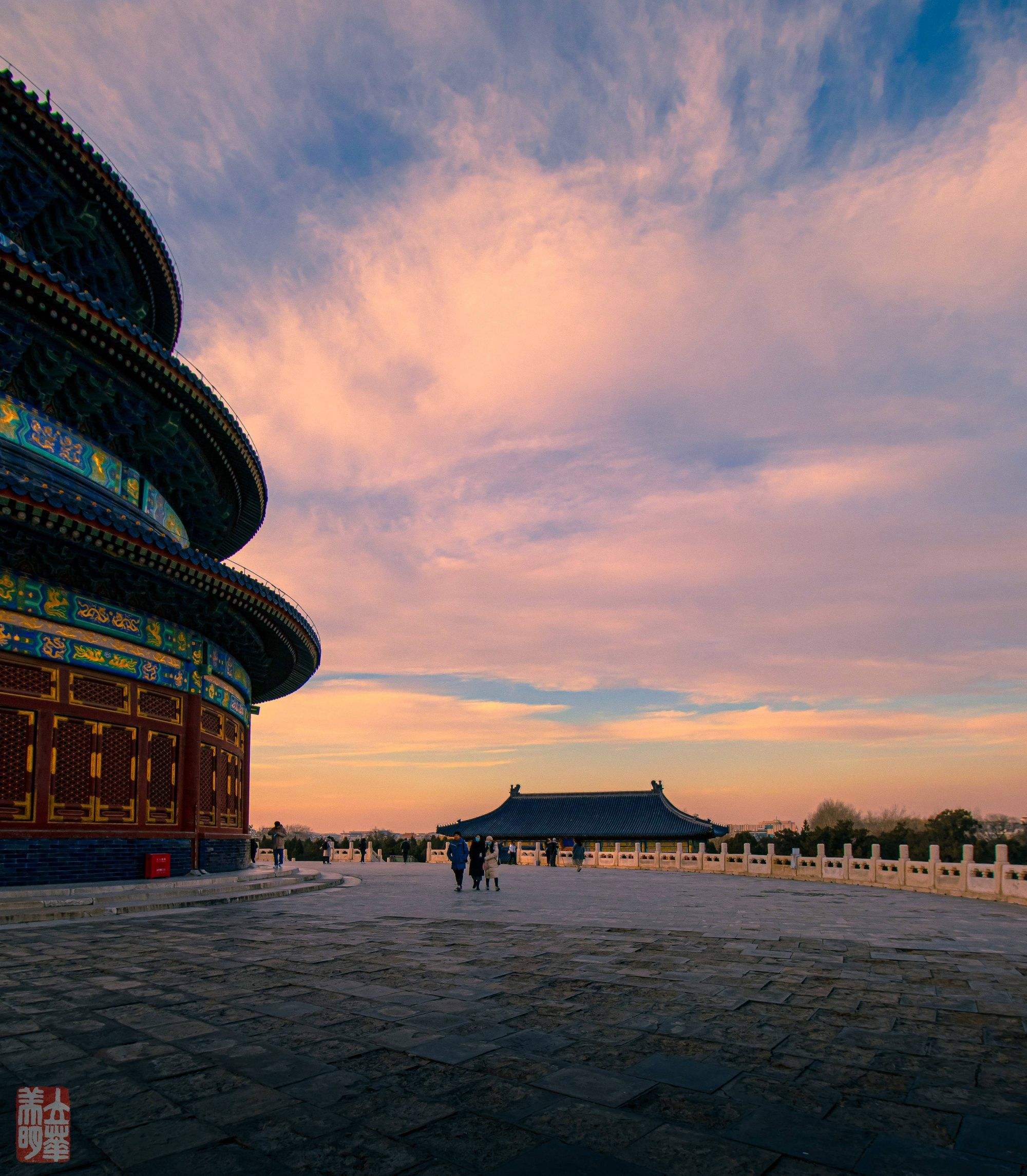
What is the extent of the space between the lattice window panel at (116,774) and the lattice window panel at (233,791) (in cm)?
386

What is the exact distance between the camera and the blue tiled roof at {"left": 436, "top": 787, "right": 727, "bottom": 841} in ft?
162

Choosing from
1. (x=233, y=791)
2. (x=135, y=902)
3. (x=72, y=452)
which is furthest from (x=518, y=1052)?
(x=233, y=791)

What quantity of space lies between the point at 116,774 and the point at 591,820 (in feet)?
135

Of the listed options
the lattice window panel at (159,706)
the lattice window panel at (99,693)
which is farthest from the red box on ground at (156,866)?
the lattice window panel at (99,693)

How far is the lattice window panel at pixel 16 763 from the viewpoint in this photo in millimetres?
13406

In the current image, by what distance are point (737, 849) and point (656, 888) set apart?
54.6 metres

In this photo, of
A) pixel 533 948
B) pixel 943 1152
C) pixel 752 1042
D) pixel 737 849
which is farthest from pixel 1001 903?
pixel 737 849

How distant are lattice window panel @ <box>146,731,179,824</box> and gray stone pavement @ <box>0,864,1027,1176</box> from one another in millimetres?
5267

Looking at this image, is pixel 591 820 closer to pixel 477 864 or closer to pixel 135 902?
pixel 477 864

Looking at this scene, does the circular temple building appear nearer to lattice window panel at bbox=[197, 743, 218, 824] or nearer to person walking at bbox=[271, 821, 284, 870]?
lattice window panel at bbox=[197, 743, 218, 824]

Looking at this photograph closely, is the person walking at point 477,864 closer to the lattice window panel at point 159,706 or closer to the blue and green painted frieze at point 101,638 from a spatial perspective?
the blue and green painted frieze at point 101,638

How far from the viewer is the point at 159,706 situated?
16391mm

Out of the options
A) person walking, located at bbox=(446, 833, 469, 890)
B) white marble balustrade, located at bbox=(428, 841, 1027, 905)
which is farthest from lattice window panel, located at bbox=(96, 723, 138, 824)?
white marble balustrade, located at bbox=(428, 841, 1027, 905)

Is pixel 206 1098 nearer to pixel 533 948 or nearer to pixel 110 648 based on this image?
pixel 533 948
